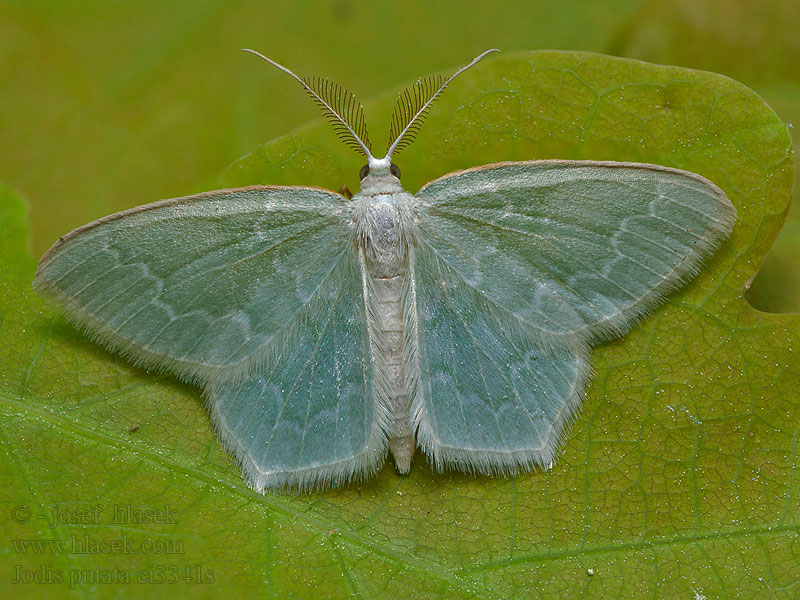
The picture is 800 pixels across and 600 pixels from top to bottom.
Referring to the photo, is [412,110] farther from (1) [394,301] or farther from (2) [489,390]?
(2) [489,390]

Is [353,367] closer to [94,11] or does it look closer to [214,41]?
[214,41]

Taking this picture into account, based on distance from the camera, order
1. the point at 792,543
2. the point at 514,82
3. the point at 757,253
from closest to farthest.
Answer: the point at 792,543, the point at 757,253, the point at 514,82

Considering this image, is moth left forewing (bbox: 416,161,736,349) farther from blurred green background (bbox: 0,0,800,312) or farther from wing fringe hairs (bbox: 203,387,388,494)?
blurred green background (bbox: 0,0,800,312)

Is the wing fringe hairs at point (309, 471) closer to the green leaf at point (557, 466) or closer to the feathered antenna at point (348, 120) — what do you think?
the green leaf at point (557, 466)

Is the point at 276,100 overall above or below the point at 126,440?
above

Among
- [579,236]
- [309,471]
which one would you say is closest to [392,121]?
[579,236]

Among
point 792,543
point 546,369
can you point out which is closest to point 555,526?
point 546,369

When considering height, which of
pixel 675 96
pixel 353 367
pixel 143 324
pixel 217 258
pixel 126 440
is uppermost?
pixel 675 96
